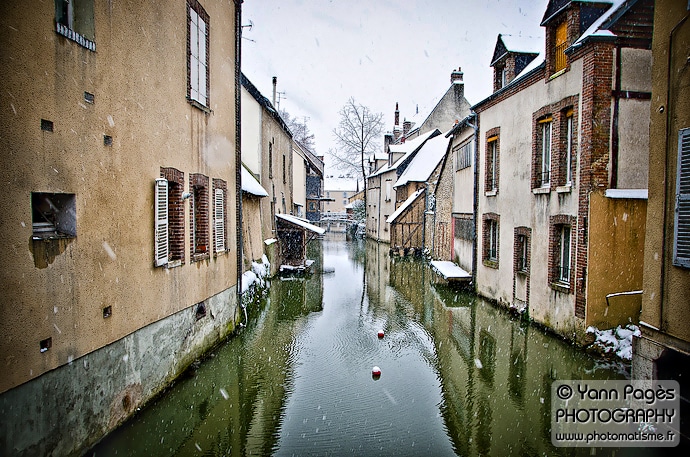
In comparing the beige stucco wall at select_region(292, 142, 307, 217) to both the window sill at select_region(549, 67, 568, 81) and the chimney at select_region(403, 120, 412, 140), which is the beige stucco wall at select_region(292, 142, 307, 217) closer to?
the chimney at select_region(403, 120, 412, 140)

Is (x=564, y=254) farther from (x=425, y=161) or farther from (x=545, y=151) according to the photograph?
(x=425, y=161)

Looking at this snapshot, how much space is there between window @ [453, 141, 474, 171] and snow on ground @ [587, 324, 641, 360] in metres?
9.10

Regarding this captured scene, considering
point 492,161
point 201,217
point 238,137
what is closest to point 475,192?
point 492,161

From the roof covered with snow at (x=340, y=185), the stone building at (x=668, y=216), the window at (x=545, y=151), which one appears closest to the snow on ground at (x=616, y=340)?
the stone building at (x=668, y=216)

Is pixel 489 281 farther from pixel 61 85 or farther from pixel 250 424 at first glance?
pixel 61 85

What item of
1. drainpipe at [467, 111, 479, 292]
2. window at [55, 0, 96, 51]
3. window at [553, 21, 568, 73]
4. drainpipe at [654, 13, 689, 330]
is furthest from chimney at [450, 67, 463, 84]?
window at [55, 0, 96, 51]

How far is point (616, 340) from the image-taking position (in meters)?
8.62

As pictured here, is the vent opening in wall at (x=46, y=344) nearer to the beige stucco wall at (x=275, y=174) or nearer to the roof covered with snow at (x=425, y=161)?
the beige stucco wall at (x=275, y=174)

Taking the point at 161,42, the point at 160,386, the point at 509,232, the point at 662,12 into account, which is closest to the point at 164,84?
the point at 161,42

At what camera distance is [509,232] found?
1291cm

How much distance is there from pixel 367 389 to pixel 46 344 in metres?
5.00

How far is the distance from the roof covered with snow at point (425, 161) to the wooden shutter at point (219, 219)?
21040 mm

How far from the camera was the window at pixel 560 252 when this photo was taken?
33.0 feet

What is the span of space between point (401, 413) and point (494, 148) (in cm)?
1030
